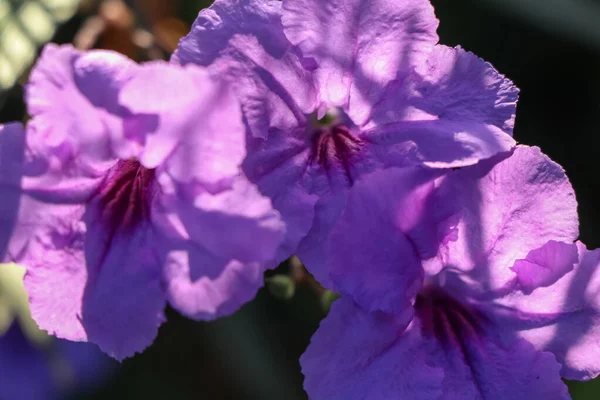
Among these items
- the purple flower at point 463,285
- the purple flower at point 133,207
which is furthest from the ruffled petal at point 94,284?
the purple flower at point 463,285

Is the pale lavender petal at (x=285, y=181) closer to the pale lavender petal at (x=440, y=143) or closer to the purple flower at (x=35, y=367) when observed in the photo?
the pale lavender petal at (x=440, y=143)

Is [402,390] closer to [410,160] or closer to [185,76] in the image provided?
[410,160]

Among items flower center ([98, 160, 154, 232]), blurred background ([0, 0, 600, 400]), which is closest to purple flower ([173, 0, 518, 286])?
flower center ([98, 160, 154, 232])

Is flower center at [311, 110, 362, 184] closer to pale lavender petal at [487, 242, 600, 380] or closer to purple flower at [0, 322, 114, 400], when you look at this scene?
pale lavender petal at [487, 242, 600, 380]

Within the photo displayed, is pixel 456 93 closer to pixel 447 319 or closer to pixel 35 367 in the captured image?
pixel 447 319

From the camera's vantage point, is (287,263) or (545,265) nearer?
(545,265)

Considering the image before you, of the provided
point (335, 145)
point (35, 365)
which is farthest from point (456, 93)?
point (35, 365)
